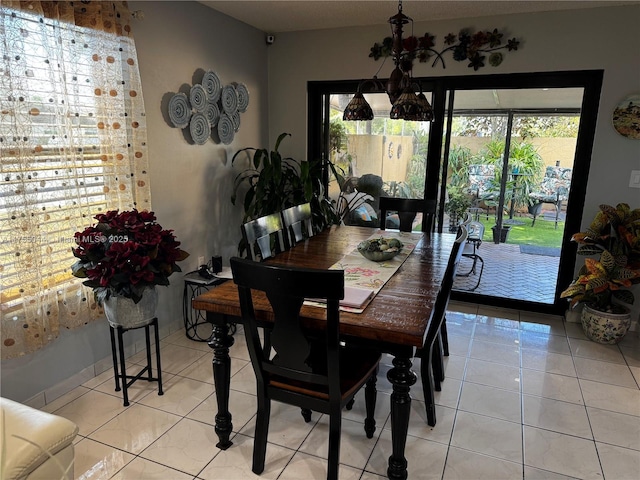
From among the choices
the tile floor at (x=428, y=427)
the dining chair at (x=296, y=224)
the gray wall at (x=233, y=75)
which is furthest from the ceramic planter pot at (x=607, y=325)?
the dining chair at (x=296, y=224)

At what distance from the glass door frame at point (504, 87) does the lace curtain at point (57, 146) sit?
6.35ft

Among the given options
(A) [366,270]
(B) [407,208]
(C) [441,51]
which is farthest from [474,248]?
(A) [366,270]

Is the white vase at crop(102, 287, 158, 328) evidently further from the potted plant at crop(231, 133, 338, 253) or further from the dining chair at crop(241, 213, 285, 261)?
the potted plant at crop(231, 133, 338, 253)

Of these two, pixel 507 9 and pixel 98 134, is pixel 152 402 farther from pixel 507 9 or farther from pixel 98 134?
pixel 507 9

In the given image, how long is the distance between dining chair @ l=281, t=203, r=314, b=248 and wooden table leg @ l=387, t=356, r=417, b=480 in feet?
4.31

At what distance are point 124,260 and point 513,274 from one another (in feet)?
11.7

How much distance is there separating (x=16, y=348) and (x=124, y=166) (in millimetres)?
1150

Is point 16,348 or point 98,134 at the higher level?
point 98,134

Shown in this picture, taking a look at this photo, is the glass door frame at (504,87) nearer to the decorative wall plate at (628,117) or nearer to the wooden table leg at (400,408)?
the decorative wall plate at (628,117)

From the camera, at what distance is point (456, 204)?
4086 mm

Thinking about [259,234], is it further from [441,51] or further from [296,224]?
[441,51]

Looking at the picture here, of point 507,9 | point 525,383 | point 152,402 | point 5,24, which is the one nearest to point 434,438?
point 525,383

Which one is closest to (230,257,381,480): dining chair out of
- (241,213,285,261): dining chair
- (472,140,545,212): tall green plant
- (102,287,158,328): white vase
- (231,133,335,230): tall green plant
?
(241,213,285,261): dining chair

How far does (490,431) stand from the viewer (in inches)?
87.5
